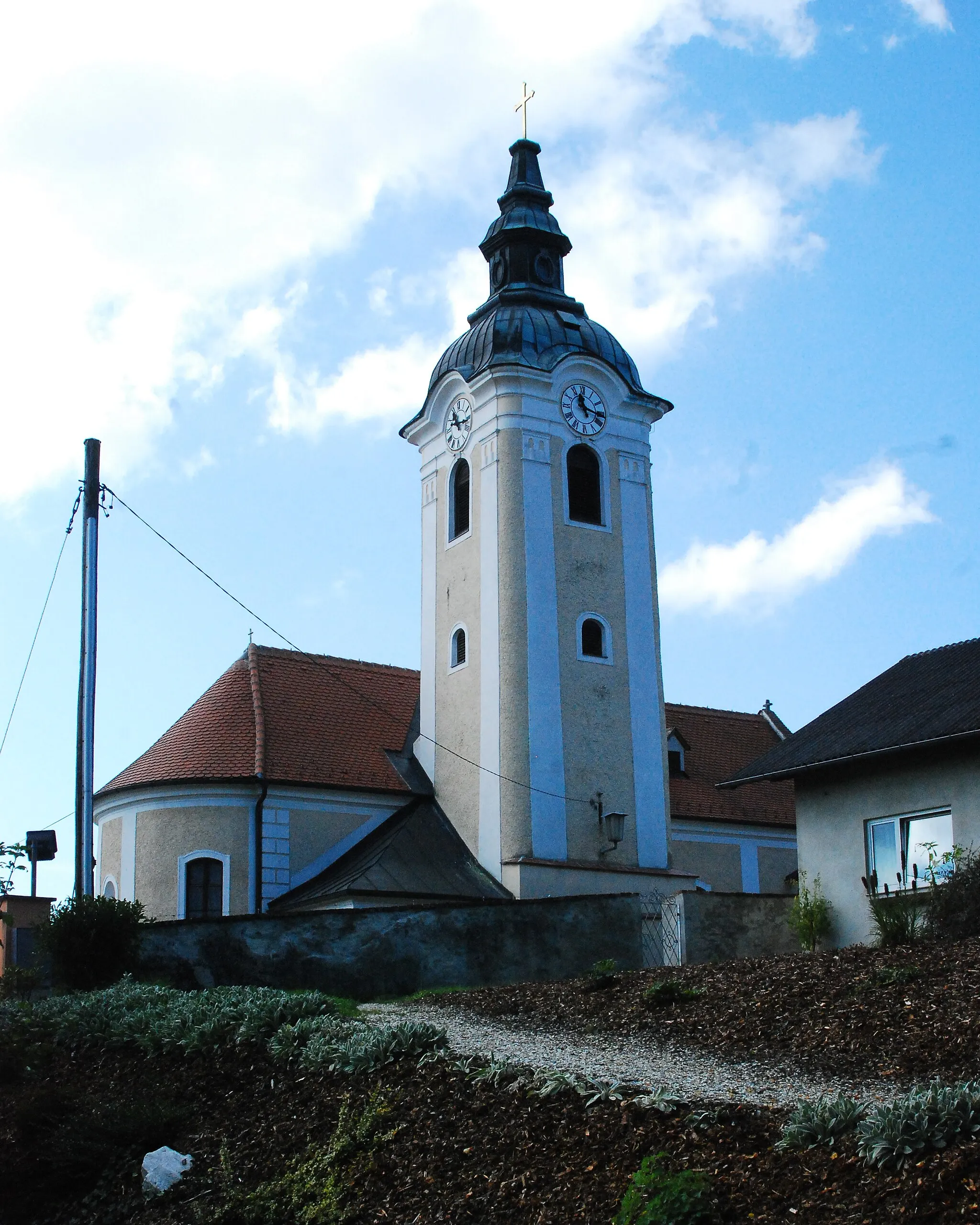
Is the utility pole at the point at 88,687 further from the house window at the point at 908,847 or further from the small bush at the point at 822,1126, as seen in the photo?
the small bush at the point at 822,1126

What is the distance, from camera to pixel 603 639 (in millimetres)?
32750

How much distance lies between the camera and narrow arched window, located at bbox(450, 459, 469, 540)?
34.0 meters

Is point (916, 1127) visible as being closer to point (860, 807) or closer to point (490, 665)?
point (860, 807)

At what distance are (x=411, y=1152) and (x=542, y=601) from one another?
21914 millimetres

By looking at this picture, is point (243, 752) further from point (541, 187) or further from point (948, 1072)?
point (948, 1072)

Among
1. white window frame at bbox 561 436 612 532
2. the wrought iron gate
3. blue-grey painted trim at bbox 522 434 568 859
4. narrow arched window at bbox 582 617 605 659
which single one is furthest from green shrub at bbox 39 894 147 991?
white window frame at bbox 561 436 612 532

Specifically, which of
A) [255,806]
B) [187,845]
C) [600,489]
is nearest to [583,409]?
[600,489]

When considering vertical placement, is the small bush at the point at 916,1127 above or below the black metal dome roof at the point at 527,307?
below

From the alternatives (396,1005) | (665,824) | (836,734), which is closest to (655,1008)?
(396,1005)

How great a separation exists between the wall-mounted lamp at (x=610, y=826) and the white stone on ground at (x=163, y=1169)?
2013 centimetres

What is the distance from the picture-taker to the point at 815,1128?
28.6 ft

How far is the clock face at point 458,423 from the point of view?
34.0 metres

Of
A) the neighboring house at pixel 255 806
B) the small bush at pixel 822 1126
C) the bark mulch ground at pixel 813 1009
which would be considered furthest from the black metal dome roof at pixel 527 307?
the small bush at pixel 822 1126

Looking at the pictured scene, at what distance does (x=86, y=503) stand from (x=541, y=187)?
65.2 feet
